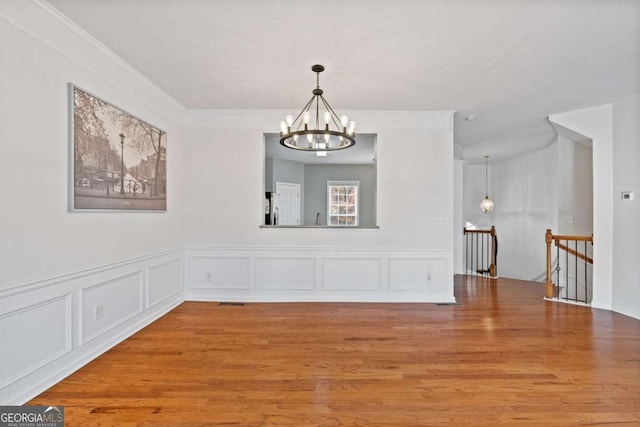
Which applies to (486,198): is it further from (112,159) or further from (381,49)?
(112,159)

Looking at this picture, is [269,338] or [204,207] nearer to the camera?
[269,338]

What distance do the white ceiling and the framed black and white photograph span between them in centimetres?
59

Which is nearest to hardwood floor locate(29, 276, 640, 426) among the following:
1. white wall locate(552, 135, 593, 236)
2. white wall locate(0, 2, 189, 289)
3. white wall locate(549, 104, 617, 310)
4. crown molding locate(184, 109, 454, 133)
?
white wall locate(549, 104, 617, 310)

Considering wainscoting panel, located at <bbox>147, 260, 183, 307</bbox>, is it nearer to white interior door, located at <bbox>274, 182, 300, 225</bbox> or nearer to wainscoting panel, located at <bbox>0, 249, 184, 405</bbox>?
wainscoting panel, located at <bbox>0, 249, 184, 405</bbox>

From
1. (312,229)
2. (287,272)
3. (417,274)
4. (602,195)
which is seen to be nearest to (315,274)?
(287,272)

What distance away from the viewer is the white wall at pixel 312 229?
4480mm

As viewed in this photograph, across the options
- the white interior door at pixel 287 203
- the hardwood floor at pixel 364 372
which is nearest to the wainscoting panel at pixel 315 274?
the hardwood floor at pixel 364 372

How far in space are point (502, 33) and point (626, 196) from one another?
124 inches

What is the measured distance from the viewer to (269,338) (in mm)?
3141

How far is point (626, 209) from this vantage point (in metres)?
3.99

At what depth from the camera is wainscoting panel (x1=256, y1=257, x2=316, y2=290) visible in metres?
4.49

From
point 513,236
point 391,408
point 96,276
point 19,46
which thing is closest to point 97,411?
point 96,276

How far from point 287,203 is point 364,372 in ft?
20.0

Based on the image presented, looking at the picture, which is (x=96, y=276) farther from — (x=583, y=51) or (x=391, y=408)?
(x=583, y=51)
